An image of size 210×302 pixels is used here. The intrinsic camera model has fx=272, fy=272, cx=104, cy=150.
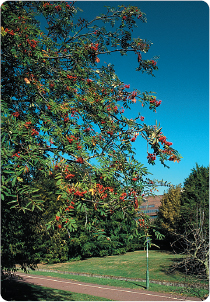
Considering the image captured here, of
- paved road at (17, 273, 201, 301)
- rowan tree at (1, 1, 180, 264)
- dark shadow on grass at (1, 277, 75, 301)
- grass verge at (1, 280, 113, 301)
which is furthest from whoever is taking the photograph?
paved road at (17, 273, 201, 301)

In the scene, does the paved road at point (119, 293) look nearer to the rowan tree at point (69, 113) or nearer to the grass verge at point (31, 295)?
the grass verge at point (31, 295)

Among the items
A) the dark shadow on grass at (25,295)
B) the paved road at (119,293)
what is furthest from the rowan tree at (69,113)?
the paved road at (119,293)

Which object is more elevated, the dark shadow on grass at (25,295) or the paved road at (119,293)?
the dark shadow on grass at (25,295)

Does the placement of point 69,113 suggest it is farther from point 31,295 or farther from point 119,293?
point 119,293

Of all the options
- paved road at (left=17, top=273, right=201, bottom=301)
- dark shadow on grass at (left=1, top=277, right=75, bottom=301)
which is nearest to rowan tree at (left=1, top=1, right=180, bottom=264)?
dark shadow on grass at (left=1, top=277, right=75, bottom=301)

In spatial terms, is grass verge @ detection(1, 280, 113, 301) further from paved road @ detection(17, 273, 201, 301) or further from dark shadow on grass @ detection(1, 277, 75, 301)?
paved road @ detection(17, 273, 201, 301)

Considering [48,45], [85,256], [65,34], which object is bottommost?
[85,256]

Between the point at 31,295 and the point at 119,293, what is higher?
the point at 31,295

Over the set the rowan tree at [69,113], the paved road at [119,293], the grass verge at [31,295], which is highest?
the rowan tree at [69,113]

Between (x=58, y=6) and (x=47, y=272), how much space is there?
2168 cm

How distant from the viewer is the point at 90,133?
5422 mm

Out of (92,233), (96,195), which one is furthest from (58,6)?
(92,233)

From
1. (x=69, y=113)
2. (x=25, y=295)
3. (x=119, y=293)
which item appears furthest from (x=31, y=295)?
(x=69, y=113)

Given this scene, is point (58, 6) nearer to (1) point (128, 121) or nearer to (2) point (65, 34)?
(2) point (65, 34)
